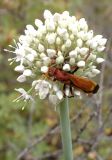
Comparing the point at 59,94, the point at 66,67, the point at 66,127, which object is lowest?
the point at 66,127

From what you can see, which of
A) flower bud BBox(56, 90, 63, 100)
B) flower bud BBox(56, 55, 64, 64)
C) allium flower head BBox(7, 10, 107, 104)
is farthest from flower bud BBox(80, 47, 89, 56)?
flower bud BBox(56, 90, 63, 100)

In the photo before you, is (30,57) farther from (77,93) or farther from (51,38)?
(77,93)

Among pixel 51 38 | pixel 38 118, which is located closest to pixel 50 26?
pixel 51 38

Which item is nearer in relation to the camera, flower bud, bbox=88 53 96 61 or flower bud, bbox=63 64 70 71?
flower bud, bbox=63 64 70 71

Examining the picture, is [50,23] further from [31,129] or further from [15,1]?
[15,1]

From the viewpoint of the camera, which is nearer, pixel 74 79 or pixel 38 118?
pixel 74 79

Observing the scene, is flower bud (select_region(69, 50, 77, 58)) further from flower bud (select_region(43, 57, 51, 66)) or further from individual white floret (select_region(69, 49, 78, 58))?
flower bud (select_region(43, 57, 51, 66))

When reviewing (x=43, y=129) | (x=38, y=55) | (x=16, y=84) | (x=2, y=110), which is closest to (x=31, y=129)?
(x=43, y=129)

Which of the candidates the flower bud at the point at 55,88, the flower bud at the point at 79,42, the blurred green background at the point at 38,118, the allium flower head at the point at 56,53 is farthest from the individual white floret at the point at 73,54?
the blurred green background at the point at 38,118

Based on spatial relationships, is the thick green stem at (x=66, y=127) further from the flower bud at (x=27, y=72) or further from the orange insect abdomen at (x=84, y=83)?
→ the flower bud at (x=27, y=72)
